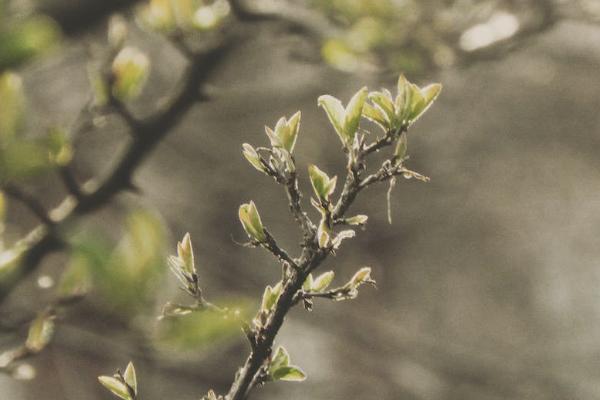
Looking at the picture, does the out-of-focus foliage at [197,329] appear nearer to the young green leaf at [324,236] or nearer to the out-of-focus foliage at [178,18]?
the young green leaf at [324,236]

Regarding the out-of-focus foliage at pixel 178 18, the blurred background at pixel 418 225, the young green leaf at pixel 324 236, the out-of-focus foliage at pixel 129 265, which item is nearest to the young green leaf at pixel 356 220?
the young green leaf at pixel 324 236

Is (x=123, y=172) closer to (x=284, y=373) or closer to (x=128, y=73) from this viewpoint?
(x=128, y=73)

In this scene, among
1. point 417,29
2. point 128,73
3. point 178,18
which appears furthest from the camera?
point 417,29

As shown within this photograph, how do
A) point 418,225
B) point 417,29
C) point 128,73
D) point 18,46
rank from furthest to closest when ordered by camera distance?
point 418,225
point 417,29
point 128,73
point 18,46

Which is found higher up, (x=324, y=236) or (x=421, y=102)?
(x=421, y=102)

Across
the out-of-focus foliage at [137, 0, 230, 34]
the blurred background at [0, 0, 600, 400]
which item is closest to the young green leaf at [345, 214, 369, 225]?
the out-of-focus foliage at [137, 0, 230, 34]

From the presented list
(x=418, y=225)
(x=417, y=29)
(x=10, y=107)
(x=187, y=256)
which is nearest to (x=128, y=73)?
(x=10, y=107)

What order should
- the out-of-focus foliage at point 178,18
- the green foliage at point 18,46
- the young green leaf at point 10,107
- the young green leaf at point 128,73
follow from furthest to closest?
1. the out-of-focus foliage at point 178,18
2. the young green leaf at point 128,73
3. the young green leaf at point 10,107
4. the green foliage at point 18,46

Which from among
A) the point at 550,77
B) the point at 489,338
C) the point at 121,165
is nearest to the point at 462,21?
the point at 121,165
